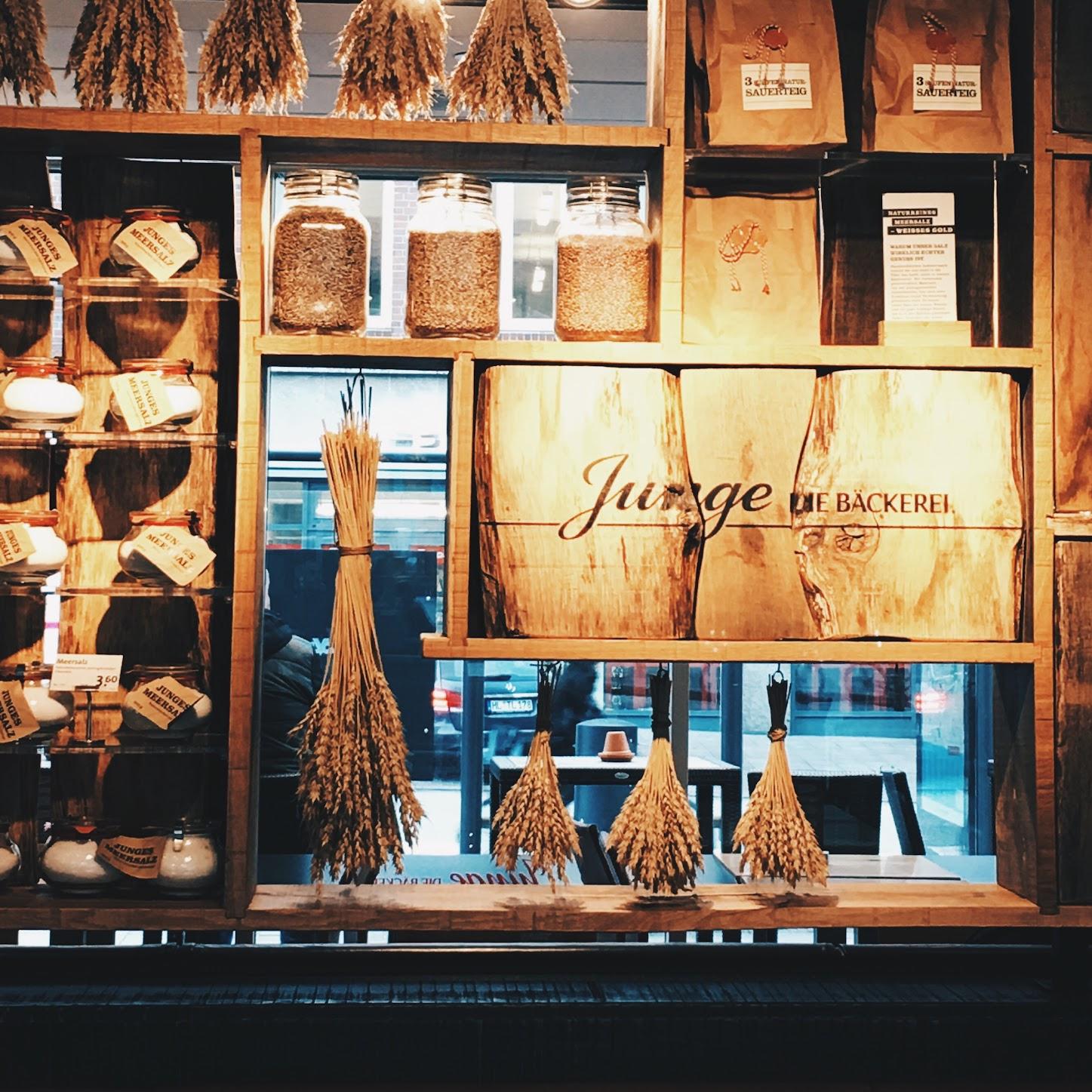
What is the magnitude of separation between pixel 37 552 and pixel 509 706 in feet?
10.6

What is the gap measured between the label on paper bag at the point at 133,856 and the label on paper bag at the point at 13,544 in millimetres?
456

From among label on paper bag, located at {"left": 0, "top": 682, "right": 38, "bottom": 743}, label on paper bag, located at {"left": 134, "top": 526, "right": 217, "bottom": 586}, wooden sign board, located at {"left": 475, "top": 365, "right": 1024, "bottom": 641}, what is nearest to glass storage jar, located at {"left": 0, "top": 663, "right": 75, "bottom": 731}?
label on paper bag, located at {"left": 0, "top": 682, "right": 38, "bottom": 743}

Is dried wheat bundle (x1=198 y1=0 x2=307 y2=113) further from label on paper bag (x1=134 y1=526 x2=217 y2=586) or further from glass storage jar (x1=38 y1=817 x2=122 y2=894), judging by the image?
glass storage jar (x1=38 y1=817 x2=122 y2=894)

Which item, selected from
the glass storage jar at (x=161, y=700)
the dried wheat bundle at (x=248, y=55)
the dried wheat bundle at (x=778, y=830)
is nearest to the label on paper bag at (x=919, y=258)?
the dried wheat bundle at (x=778, y=830)

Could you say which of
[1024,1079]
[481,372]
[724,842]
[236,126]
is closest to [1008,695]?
[1024,1079]

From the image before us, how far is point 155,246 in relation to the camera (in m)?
1.83

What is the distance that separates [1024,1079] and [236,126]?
1.89 metres

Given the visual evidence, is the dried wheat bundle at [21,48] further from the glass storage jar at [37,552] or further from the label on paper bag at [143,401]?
the glass storage jar at [37,552]

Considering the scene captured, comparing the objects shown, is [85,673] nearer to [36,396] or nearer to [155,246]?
[36,396]

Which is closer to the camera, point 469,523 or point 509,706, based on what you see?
point 469,523

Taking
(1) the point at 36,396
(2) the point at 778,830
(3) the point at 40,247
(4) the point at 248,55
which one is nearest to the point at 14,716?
(1) the point at 36,396

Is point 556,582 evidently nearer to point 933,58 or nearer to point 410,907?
point 410,907

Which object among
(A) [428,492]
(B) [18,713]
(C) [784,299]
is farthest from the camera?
(A) [428,492]

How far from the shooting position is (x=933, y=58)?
188 centimetres
